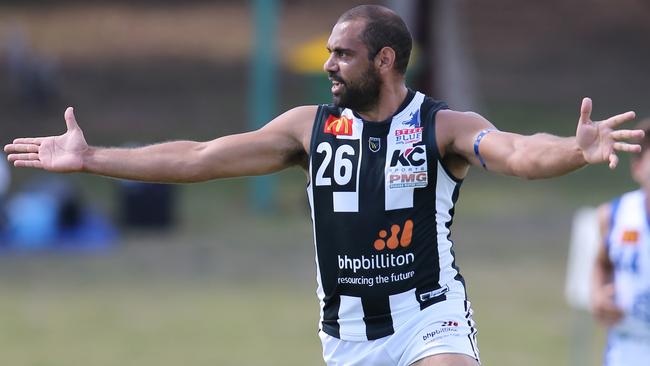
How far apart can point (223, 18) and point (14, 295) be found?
2177 centimetres

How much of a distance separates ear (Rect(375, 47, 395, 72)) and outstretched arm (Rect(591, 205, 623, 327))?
2.57m

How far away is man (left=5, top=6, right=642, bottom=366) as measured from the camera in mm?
6664

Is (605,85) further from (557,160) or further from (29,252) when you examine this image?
(557,160)

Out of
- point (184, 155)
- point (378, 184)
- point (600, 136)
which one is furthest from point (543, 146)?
point (184, 155)

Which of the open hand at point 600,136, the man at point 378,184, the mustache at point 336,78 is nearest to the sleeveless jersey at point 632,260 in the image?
the man at point 378,184

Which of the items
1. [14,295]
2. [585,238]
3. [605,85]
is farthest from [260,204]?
[605,85]

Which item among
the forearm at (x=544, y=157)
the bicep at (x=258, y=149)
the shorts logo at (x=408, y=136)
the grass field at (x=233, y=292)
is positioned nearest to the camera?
the forearm at (x=544, y=157)

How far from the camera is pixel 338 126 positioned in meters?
6.87

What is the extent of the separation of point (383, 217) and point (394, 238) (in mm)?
115

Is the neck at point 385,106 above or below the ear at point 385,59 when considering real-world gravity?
below

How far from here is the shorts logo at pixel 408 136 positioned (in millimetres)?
6699

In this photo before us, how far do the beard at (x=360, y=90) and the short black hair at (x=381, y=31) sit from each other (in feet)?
0.31

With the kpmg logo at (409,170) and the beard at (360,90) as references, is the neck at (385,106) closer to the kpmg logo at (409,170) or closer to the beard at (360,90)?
the beard at (360,90)

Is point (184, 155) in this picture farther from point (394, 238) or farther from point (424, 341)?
point (424, 341)
